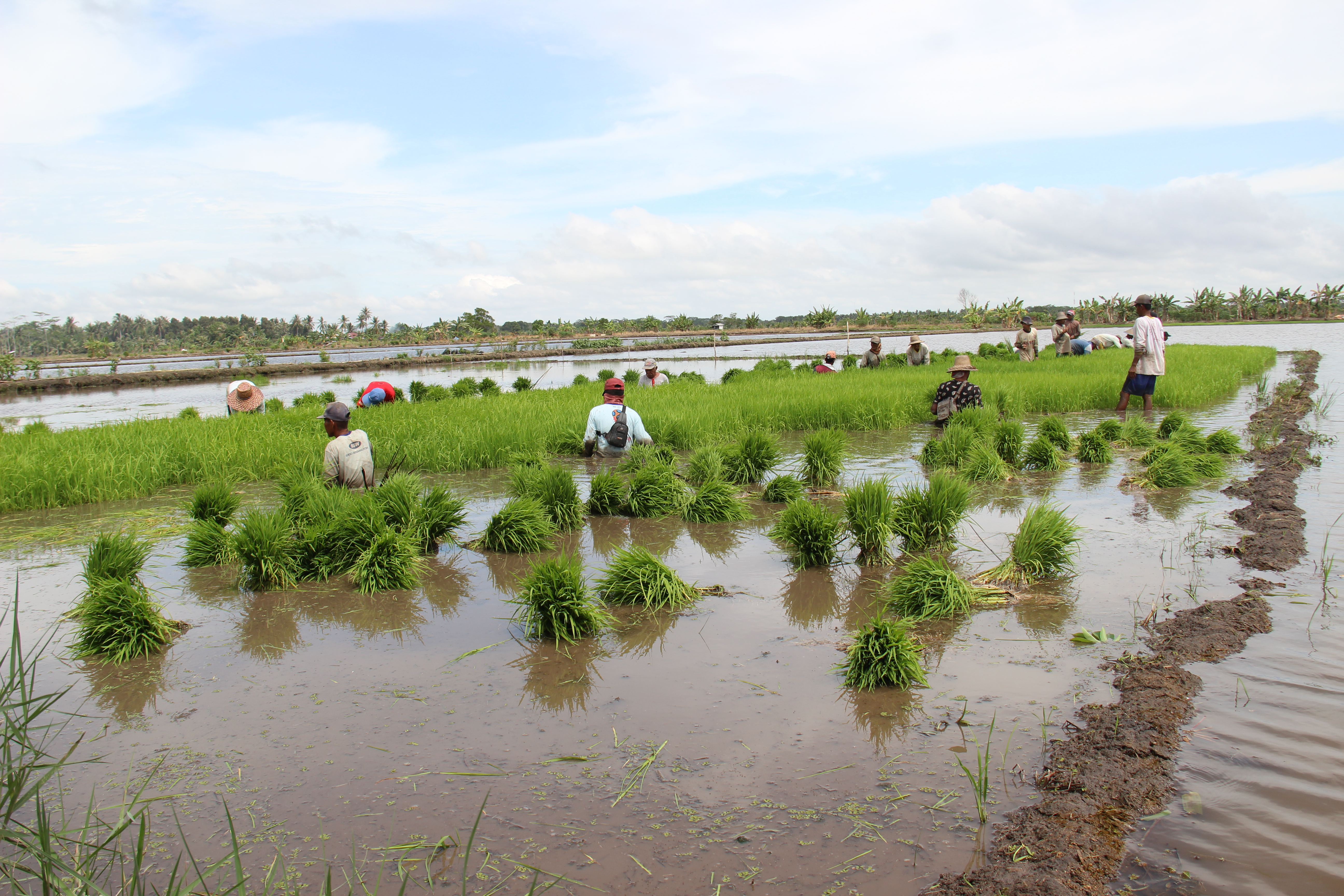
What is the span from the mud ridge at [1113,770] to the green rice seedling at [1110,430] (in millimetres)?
4324

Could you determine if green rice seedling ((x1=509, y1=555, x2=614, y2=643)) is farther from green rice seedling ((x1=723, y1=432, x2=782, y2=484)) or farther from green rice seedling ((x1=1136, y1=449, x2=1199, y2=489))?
green rice seedling ((x1=1136, y1=449, x2=1199, y2=489))

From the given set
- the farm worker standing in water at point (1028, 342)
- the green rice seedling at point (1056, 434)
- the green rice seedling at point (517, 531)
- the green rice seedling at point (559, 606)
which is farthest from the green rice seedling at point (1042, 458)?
the farm worker standing in water at point (1028, 342)

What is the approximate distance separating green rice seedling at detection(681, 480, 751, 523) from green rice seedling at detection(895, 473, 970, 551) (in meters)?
1.41

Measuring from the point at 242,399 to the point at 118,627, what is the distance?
9.31m

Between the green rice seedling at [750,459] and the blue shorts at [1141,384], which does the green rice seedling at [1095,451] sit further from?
the green rice seedling at [750,459]

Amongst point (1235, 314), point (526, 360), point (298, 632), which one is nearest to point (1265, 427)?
point (298, 632)

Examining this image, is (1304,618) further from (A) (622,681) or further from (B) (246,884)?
(B) (246,884)

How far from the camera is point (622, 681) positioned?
3.36 meters

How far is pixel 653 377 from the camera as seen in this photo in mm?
13703

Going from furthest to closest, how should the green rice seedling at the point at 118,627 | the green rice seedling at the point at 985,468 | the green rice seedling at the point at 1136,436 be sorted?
1. the green rice seedling at the point at 1136,436
2. the green rice seedling at the point at 985,468
3. the green rice seedling at the point at 118,627

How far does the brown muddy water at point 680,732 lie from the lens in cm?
220

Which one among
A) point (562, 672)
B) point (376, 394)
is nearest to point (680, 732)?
point (562, 672)

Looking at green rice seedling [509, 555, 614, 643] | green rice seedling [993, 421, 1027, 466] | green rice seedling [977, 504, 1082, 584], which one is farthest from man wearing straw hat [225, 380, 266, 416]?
green rice seedling [977, 504, 1082, 584]

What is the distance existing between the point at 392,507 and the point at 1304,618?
5.33 meters
